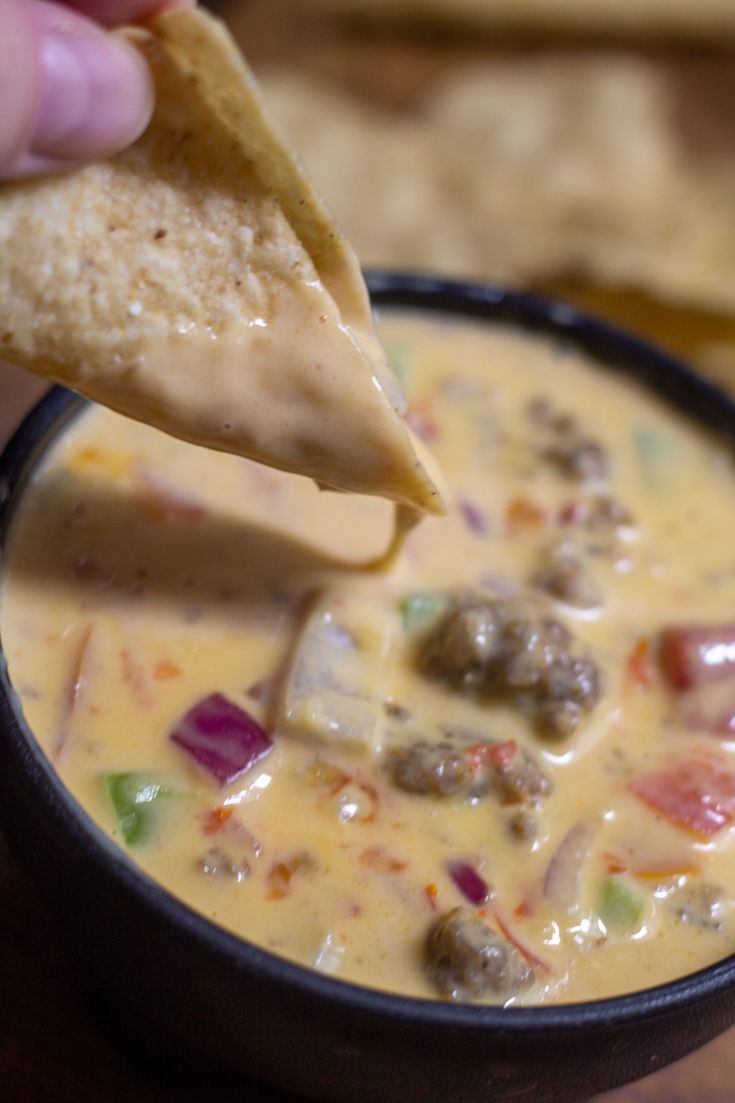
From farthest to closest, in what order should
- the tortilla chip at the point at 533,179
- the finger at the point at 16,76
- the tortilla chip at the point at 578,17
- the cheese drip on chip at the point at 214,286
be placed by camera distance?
the tortilla chip at the point at 578,17
the tortilla chip at the point at 533,179
the cheese drip on chip at the point at 214,286
the finger at the point at 16,76

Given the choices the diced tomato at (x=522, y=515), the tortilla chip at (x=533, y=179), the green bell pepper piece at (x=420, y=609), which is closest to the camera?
the green bell pepper piece at (x=420, y=609)

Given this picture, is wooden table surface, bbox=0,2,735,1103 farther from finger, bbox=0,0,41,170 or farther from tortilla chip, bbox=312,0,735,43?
tortilla chip, bbox=312,0,735,43

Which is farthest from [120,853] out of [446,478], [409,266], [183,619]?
[409,266]

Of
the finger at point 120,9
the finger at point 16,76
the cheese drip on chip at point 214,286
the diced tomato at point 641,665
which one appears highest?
the finger at point 16,76

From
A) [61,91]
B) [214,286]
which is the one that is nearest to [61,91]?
[61,91]

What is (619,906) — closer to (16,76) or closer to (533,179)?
(16,76)

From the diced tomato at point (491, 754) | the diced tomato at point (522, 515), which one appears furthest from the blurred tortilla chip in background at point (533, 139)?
the diced tomato at point (491, 754)

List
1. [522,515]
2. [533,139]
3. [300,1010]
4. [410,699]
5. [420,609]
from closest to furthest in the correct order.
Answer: [300,1010]
[410,699]
[420,609]
[522,515]
[533,139]

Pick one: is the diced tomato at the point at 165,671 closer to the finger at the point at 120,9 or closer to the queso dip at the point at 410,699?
the queso dip at the point at 410,699
